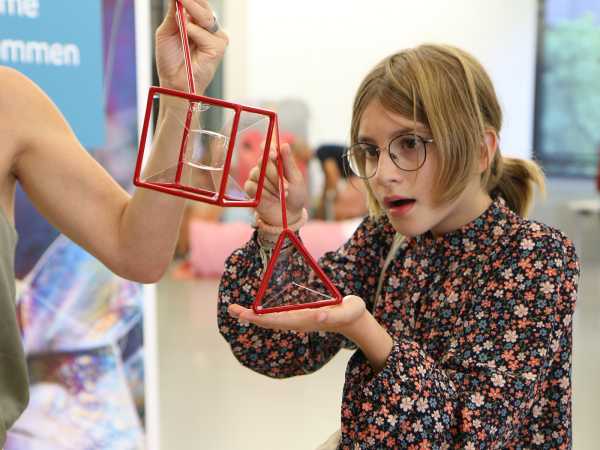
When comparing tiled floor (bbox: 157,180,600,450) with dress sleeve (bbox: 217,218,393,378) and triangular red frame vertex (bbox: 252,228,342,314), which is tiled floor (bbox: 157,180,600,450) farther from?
triangular red frame vertex (bbox: 252,228,342,314)

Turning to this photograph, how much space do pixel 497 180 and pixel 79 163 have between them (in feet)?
2.04

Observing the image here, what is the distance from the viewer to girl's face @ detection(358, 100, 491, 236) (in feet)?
3.56

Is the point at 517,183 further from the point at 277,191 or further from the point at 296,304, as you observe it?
the point at 296,304

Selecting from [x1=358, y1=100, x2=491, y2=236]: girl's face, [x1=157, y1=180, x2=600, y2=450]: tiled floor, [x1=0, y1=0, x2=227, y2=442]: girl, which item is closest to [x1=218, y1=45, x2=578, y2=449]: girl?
[x1=358, y1=100, x2=491, y2=236]: girl's face

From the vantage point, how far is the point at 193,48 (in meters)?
1.01

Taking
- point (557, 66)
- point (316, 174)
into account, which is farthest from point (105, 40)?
point (557, 66)

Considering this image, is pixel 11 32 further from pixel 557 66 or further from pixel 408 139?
pixel 557 66

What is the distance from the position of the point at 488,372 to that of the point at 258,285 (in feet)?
1.13

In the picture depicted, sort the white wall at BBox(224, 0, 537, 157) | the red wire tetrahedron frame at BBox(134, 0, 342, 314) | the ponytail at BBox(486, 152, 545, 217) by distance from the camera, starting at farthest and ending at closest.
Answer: the white wall at BBox(224, 0, 537, 157) → the ponytail at BBox(486, 152, 545, 217) → the red wire tetrahedron frame at BBox(134, 0, 342, 314)

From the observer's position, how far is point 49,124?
107 cm

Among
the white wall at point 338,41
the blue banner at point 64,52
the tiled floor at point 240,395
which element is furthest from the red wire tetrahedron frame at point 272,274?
the white wall at point 338,41

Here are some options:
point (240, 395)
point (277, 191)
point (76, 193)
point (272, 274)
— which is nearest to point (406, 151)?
point (277, 191)

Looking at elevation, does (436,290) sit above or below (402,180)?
below

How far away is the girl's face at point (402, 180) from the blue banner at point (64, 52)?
909 mm
